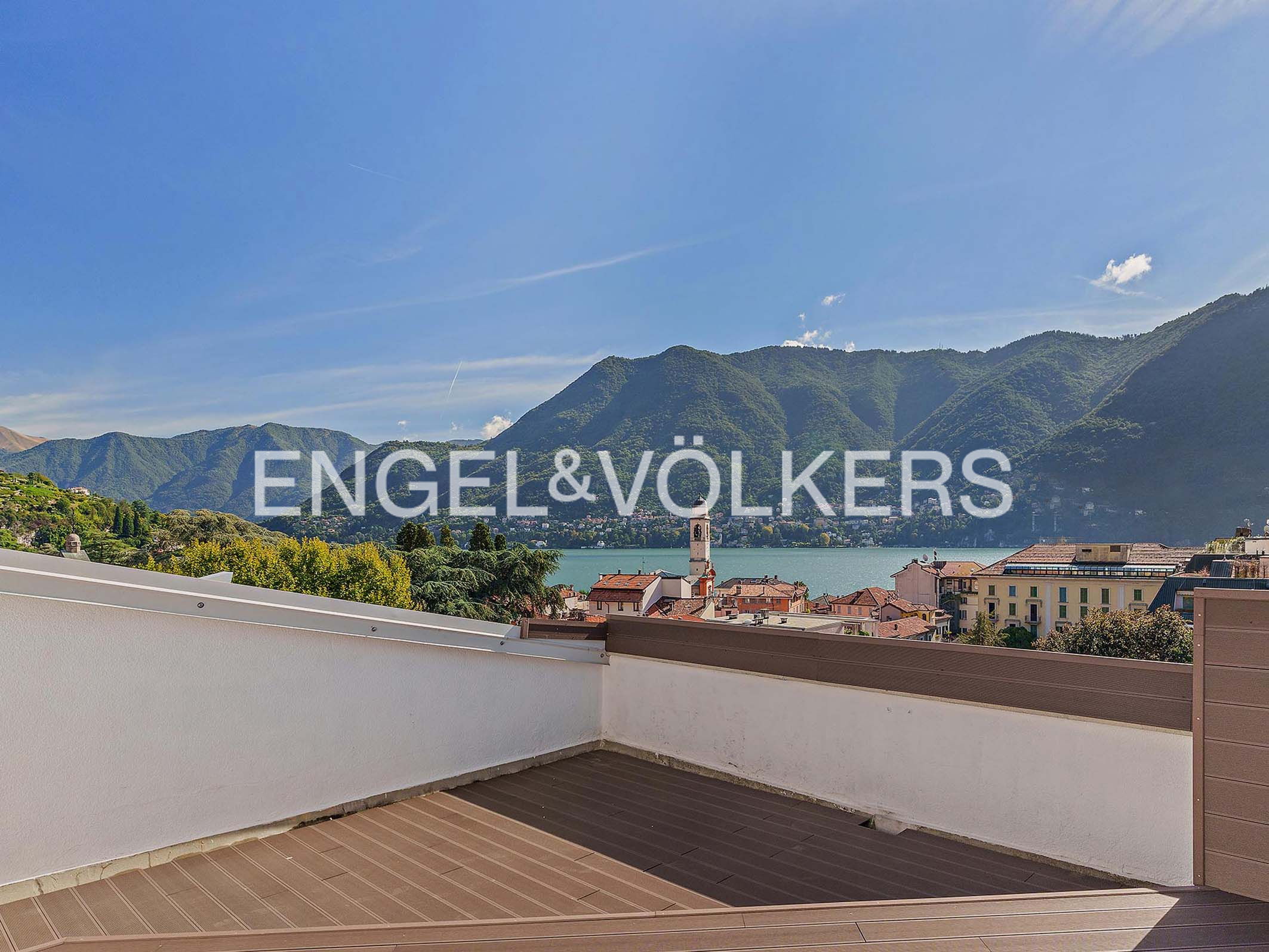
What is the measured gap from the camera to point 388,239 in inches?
1406

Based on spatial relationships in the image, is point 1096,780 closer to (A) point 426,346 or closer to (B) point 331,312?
(B) point 331,312

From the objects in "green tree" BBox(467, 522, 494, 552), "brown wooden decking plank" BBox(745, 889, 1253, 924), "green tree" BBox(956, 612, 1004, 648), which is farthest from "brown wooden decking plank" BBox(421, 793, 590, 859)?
"green tree" BBox(956, 612, 1004, 648)

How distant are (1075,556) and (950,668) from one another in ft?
104

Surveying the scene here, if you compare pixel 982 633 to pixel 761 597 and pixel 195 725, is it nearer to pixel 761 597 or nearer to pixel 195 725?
pixel 761 597

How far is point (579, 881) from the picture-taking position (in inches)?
78.9

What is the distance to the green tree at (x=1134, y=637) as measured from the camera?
14766mm

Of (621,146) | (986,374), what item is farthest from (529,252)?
(986,374)

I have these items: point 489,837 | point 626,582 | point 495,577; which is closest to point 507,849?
point 489,837

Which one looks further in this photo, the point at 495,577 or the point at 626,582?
the point at 626,582

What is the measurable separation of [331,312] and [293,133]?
27.0 m

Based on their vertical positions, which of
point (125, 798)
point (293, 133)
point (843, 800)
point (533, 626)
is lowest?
point (843, 800)

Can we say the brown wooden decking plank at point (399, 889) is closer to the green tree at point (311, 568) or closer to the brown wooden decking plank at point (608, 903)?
the brown wooden decking plank at point (608, 903)

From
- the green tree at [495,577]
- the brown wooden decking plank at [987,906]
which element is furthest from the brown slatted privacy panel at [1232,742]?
the green tree at [495,577]

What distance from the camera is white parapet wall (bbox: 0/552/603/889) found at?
1.79 m
